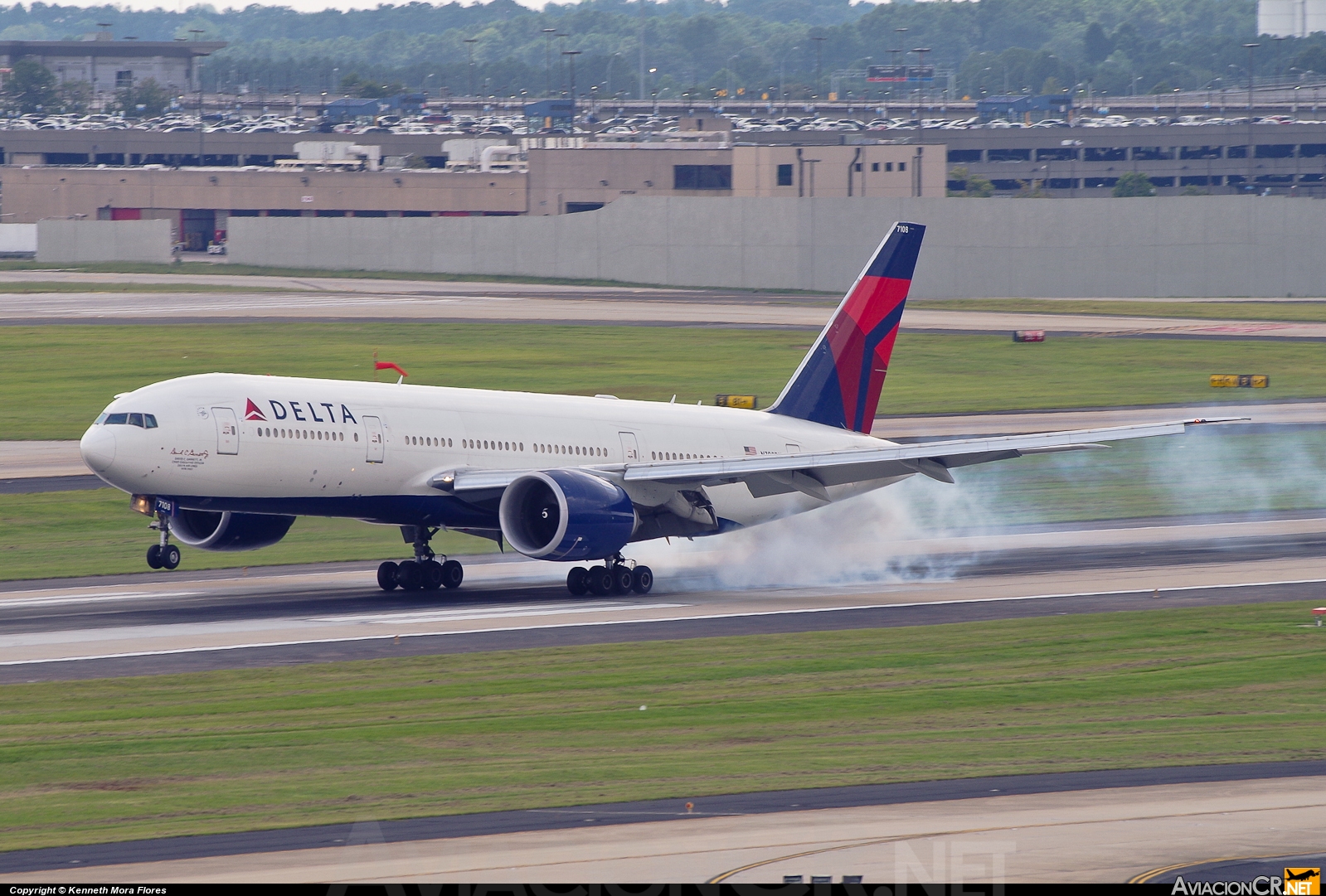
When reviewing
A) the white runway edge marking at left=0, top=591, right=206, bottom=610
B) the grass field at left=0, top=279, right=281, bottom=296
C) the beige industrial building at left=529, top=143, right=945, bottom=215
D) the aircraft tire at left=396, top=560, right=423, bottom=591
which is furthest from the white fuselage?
the beige industrial building at left=529, top=143, right=945, bottom=215

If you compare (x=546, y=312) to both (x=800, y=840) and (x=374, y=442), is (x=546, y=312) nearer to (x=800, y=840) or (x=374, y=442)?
(x=374, y=442)

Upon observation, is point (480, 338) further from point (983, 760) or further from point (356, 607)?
point (983, 760)

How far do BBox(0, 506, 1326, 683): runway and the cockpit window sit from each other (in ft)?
14.5

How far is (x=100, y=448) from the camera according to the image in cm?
3953

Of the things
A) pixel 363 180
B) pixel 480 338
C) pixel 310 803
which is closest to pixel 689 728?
pixel 310 803

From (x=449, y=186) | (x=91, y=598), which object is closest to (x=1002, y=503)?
(x=91, y=598)

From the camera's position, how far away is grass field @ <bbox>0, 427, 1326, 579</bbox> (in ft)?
168

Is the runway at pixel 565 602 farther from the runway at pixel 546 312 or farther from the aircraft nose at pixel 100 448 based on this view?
the runway at pixel 546 312

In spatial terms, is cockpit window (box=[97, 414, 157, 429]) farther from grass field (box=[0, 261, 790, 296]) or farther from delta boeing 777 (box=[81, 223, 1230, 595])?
grass field (box=[0, 261, 790, 296])

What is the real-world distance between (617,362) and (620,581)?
168 ft

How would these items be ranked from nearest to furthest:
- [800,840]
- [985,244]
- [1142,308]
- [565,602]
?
[800,840], [565,602], [1142,308], [985,244]

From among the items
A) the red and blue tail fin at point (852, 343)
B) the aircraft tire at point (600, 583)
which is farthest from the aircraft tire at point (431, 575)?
the red and blue tail fin at point (852, 343)

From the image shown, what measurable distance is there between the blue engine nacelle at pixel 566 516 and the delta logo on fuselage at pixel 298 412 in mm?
4441

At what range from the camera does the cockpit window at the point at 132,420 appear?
131ft
